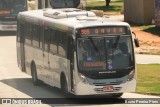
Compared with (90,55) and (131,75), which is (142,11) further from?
(90,55)

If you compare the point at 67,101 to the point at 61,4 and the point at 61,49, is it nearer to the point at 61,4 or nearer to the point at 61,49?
the point at 61,49

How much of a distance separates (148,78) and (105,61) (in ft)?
20.5

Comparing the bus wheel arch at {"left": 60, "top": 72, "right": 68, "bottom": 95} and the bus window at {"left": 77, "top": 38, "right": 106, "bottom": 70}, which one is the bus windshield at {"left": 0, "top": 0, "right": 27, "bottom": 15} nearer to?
the bus wheel arch at {"left": 60, "top": 72, "right": 68, "bottom": 95}

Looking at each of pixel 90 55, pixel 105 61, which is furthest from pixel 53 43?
pixel 105 61

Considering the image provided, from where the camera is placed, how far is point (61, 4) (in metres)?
52.8

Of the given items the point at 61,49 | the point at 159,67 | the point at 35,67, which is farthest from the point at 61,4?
the point at 61,49

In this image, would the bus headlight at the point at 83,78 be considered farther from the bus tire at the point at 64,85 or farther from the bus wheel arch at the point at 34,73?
the bus wheel arch at the point at 34,73

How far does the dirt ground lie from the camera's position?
3912 centimetres

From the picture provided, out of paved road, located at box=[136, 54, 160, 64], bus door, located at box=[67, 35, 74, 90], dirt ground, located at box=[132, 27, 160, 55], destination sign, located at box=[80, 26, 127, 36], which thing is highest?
destination sign, located at box=[80, 26, 127, 36]

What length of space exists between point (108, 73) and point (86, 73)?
2.42 ft

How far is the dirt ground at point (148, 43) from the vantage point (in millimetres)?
39125

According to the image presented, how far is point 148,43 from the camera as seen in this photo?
43.1 meters

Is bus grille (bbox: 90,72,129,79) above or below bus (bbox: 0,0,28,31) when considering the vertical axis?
above

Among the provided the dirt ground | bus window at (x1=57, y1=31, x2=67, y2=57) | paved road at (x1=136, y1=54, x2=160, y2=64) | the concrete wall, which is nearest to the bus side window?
bus window at (x1=57, y1=31, x2=67, y2=57)
